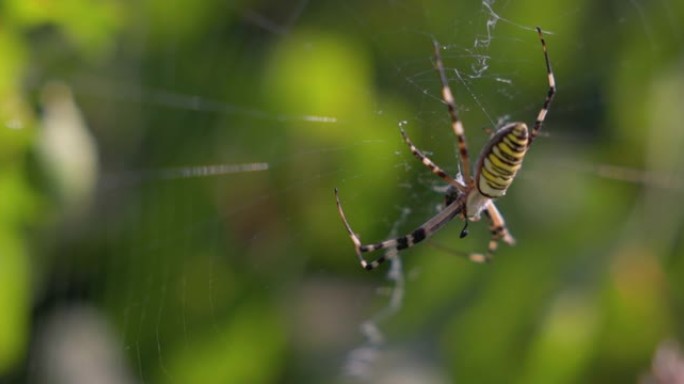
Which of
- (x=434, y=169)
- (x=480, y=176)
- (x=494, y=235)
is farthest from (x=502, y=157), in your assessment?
(x=494, y=235)

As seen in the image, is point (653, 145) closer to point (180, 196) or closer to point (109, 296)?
point (180, 196)

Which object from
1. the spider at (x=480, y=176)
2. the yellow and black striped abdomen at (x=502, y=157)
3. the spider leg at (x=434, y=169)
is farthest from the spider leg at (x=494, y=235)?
the yellow and black striped abdomen at (x=502, y=157)

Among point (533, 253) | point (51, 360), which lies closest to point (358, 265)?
point (533, 253)

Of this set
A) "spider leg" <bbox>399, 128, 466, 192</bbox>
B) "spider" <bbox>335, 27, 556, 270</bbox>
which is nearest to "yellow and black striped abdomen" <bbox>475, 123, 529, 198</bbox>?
"spider" <bbox>335, 27, 556, 270</bbox>

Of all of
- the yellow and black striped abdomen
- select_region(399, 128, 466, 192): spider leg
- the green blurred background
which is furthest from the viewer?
the green blurred background

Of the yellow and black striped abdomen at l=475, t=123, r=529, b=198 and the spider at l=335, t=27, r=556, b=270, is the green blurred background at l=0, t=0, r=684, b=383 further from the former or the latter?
the yellow and black striped abdomen at l=475, t=123, r=529, b=198

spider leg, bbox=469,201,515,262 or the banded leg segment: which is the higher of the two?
the banded leg segment

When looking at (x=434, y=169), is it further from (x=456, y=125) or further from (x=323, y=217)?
(x=323, y=217)

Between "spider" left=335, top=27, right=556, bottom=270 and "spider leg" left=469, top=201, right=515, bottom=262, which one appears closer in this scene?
"spider" left=335, top=27, right=556, bottom=270
